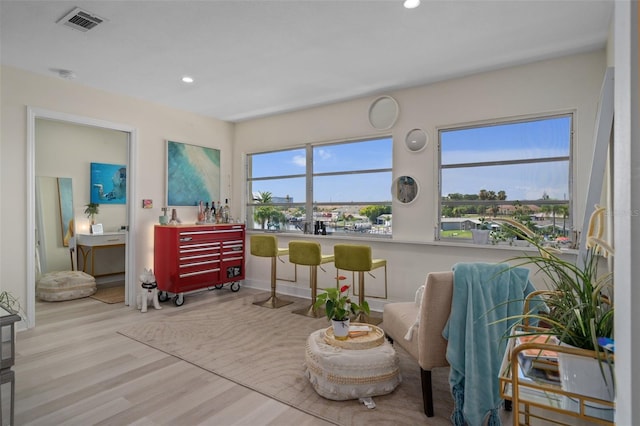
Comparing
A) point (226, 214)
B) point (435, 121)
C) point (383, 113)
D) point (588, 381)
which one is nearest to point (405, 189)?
point (435, 121)

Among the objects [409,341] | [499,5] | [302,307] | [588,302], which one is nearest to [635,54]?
[588,302]

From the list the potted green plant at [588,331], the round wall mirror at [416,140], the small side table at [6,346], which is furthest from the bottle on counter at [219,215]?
the potted green plant at [588,331]

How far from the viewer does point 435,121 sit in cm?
411

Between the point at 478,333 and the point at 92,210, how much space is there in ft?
19.7

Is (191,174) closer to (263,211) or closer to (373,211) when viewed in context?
→ (263,211)

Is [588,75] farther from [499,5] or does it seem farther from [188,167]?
[188,167]

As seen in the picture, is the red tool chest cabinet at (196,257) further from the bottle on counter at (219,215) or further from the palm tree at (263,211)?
the palm tree at (263,211)

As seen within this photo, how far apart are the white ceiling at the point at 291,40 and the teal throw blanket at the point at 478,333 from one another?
6.25 feet

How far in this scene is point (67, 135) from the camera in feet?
18.6

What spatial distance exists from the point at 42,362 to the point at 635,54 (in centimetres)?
387

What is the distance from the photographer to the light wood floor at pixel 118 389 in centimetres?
214

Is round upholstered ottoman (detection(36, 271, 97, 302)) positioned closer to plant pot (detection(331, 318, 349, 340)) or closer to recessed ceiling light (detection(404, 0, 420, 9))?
plant pot (detection(331, 318, 349, 340))

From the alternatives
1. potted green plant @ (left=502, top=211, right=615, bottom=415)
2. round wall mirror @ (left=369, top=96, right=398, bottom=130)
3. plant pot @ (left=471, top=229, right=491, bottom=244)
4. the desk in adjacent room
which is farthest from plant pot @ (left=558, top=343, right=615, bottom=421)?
the desk in adjacent room

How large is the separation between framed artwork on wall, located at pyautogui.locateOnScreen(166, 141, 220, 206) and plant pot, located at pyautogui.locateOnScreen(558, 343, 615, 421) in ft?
16.3
